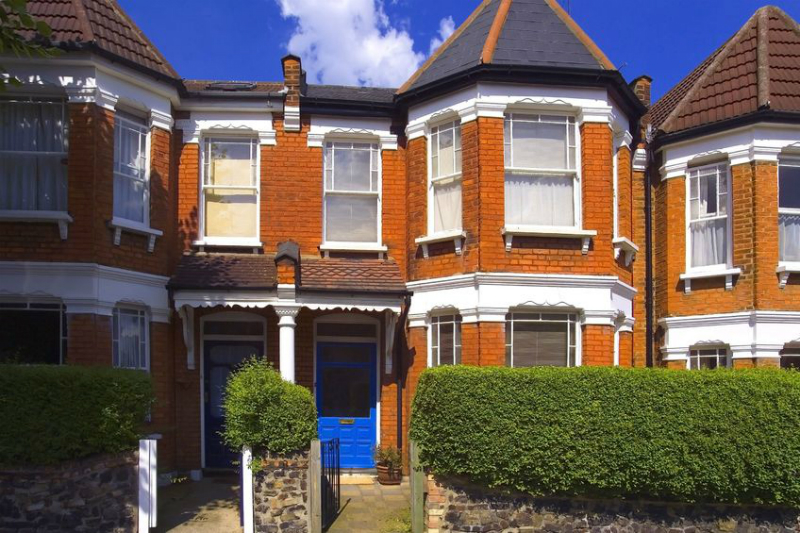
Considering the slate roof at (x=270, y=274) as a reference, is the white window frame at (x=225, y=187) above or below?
above

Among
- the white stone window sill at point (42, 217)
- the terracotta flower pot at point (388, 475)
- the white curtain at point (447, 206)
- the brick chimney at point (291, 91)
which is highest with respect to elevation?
the brick chimney at point (291, 91)

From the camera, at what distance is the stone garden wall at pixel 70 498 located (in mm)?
8477

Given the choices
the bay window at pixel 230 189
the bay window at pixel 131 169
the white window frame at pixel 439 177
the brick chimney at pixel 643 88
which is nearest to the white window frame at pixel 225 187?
the bay window at pixel 230 189

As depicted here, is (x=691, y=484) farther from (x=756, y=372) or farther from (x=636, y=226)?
(x=636, y=226)

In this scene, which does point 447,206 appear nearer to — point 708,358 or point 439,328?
point 439,328

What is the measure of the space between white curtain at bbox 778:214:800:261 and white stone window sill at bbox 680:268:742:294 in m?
0.91

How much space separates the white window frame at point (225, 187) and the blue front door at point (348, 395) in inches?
90.1

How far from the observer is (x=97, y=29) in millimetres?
11102

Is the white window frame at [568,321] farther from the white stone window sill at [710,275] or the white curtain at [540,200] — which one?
the white stone window sill at [710,275]

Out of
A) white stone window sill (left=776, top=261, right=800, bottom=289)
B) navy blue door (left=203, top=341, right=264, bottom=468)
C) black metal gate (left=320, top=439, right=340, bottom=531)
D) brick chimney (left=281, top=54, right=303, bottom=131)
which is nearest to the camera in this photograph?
black metal gate (left=320, top=439, right=340, bottom=531)

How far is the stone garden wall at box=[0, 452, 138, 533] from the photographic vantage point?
8.48m

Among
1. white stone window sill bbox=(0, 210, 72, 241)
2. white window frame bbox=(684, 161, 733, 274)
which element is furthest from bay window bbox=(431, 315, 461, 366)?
white stone window sill bbox=(0, 210, 72, 241)

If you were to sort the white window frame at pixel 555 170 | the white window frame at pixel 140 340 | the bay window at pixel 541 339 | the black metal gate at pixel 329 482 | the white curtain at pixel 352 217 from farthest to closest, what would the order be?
1. the white curtain at pixel 352 217
2. the white window frame at pixel 555 170
3. the bay window at pixel 541 339
4. the white window frame at pixel 140 340
5. the black metal gate at pixel 329 482

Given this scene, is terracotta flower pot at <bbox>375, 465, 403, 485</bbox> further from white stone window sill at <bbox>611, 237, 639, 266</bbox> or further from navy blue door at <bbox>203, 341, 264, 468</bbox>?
white stone window sill at <bbox>611, 237, 639, 266</bbox>
